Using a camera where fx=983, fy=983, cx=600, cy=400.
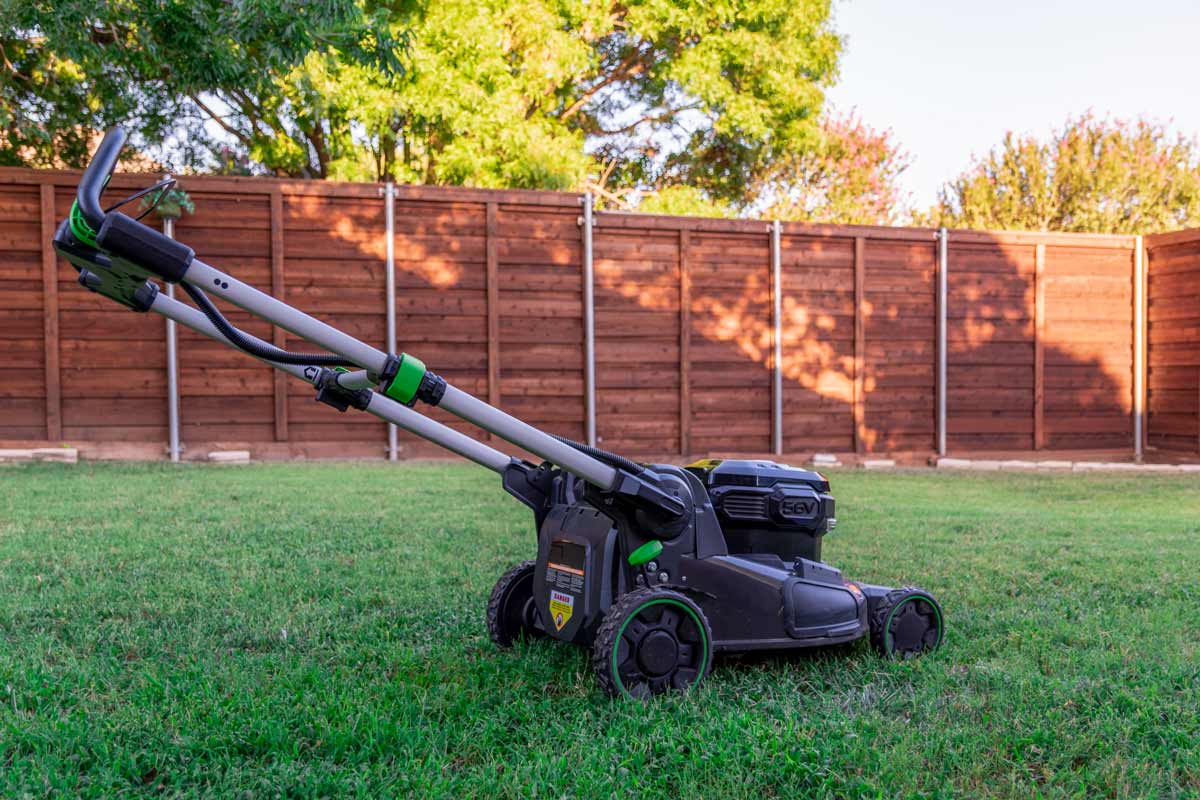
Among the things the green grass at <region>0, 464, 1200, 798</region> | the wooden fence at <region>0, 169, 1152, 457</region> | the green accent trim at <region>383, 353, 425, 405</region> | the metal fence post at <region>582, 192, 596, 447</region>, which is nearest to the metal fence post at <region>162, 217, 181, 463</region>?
the wooden fence at <region>0, 169, 1152, 457</region>

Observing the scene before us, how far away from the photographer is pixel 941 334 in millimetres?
12383

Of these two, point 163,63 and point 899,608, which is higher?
point 163,63

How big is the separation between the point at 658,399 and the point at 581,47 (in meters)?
5.86

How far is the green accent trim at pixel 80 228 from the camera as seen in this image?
2.05 metres

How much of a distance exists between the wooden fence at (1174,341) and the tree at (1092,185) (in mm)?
10706

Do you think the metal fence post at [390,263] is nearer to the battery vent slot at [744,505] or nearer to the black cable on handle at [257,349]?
the battery vent slot at [744,505]

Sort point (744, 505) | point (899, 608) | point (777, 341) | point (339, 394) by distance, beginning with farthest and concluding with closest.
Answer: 1. point (777, 341)
2. point (899, 608)
3. point (744, 505)
4. point (339, 394)

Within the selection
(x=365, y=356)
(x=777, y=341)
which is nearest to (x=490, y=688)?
(x=365, y=356)

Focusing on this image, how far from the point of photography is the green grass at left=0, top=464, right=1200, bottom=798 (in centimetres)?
208

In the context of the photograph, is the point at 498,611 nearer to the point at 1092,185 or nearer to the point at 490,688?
the point at 490,688

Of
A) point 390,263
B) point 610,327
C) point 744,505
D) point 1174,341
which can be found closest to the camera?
point 744,505

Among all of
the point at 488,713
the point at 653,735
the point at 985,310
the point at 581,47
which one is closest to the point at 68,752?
the point at 488,713

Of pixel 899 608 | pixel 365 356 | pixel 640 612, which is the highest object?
pixel 365 356

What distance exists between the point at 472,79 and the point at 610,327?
14.3 ft
